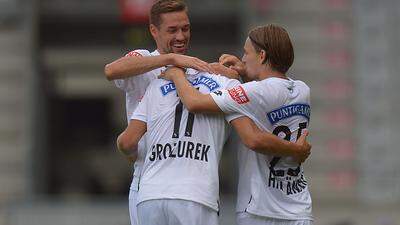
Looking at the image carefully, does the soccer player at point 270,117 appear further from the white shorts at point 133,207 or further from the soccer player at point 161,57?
the white shorts at point 133,207

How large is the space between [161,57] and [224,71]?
1.09 feet

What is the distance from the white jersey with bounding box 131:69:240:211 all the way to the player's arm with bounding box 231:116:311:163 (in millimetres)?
63

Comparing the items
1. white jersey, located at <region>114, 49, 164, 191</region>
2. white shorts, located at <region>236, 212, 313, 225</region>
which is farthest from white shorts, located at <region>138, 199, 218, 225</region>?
white jersey, located at <region>114, 49, 164, 191</region>

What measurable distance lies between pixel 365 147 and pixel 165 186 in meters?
8.14

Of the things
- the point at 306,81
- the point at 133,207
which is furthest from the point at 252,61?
the point at 306,81

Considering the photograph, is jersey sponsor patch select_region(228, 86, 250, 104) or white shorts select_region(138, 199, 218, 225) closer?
white shorts select_region(138, 199, 218, 225)

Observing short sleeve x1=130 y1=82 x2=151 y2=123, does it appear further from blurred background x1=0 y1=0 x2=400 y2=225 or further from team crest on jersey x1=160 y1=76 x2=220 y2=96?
blurred background x1=0 y1=0 x2=400 y2=225

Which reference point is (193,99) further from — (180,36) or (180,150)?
(180,36)

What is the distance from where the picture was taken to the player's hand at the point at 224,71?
6.35m

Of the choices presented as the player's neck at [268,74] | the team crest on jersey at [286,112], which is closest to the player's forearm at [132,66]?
the player's neck at [268,74]

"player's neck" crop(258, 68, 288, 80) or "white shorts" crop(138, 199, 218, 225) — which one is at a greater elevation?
"player's neck" crop(258, 68, 288, 80)

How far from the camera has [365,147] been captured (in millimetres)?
13977

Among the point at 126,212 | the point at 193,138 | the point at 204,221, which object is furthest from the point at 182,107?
the point at 126,212

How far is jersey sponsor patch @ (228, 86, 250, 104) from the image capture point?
615cm
